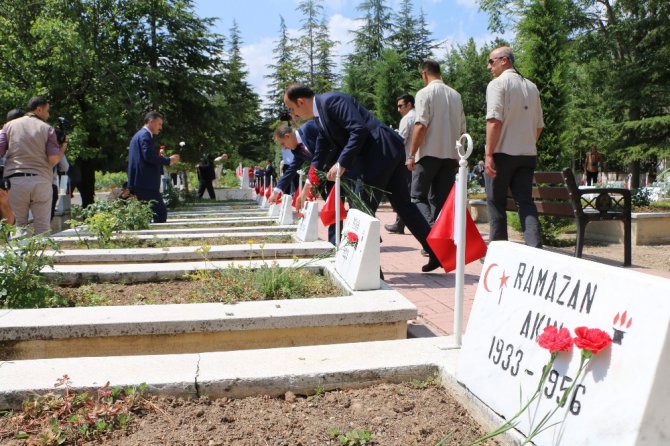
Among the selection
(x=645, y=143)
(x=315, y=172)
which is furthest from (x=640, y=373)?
(x=645, y=143)

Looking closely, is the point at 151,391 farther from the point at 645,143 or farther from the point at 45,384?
the point at 645,143

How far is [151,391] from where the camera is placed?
2.27 meters

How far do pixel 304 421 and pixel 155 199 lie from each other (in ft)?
26.5

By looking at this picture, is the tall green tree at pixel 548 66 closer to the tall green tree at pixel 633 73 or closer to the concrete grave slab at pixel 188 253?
the concrete grave slab at pixel 188 253

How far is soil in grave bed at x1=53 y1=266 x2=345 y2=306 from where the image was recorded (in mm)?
3852

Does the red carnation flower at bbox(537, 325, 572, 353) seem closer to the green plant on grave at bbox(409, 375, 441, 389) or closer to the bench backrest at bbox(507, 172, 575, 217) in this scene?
the green plant on grave at bbox(409, 375, 441, 389)

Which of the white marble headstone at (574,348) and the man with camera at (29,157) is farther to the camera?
the man with camera at (29,157)

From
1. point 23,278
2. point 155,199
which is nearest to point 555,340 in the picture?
point 23,278

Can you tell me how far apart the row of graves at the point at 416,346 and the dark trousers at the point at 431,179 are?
71.1 inches

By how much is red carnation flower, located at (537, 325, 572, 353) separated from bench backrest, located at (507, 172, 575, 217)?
4.60 meters

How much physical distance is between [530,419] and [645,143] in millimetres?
26125

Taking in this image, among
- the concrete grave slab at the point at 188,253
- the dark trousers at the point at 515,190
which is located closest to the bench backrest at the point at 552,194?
the dark trousers at the point at 515,190

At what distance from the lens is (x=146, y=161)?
902 centimetres

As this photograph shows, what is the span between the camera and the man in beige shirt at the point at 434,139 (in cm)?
581
